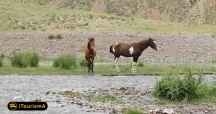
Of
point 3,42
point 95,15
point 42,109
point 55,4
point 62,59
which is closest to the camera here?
point 42,109

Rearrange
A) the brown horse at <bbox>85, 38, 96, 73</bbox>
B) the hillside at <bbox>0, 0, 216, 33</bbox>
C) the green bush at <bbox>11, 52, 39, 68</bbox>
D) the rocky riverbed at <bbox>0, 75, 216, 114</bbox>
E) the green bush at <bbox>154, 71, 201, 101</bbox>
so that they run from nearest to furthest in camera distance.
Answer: the rocky riverbed at <bbox>0, 75, 216, 114</bbox>, the green bush at <bbox>154, 71, 201, 101</bbox>, the brown horse at <bbox>85, 38, 96, 73</bbox>, the green bush at <bbox>11, 52, 39, 68</bbox>, the hillside at <bbox>0, 0, 216, 33</bbox>

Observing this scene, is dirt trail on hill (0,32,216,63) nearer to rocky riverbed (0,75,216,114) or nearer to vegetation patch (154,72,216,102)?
rocky riverbed (0,75,216,114)

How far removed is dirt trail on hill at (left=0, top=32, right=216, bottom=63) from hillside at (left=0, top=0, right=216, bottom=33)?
800 cm

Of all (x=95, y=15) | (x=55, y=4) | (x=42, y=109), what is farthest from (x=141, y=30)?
(x=42, y=109)

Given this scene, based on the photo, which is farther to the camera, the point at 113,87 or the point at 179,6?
the point at 179,6

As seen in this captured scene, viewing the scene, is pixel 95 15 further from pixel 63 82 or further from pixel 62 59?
pixel 63 82

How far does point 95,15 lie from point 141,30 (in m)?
9.47

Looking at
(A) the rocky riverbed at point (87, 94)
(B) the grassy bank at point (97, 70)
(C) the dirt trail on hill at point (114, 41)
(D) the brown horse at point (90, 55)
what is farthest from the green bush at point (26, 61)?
(C) the dirt trail on hill at point (114, 41)

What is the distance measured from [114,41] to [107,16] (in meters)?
22.7

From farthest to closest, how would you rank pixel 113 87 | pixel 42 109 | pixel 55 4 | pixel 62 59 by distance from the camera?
pixel 55 4, pixel 62 59, pixel 113 87, pixel 42 109

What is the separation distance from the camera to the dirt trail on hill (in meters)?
42.5

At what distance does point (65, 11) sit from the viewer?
7625 centimetres

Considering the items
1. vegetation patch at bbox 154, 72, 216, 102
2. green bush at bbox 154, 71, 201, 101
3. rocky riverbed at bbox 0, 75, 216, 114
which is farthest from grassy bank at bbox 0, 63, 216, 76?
green bush at bbox 154, 71, 201, 101

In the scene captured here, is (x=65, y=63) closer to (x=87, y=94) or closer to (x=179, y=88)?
(x=87, y=94)
